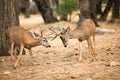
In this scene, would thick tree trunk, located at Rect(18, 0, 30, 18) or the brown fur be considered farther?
thick tree trunk, located at Rect(18, 0, 30, 18)

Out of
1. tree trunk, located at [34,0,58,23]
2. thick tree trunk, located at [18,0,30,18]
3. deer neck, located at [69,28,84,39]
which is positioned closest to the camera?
deer neck, located at [69,28,84,39]

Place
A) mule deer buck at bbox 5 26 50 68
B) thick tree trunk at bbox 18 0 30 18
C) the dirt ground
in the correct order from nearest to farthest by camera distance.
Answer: the dirt ground → mule deer buck at bbox 5 26 50 68 → thick tree trunk at bbox 18 0 30 18

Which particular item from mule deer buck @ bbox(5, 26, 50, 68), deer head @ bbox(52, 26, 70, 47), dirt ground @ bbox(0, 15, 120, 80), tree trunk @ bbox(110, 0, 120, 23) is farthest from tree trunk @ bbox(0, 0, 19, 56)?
tree trunk @ bbox(110, 0, 120, 23)

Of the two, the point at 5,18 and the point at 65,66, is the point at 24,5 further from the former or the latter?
the point at 65,66

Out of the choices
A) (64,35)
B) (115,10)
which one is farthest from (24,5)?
(64,35)

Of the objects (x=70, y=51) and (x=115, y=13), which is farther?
(x=115, y=13)

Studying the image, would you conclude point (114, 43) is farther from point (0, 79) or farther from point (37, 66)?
point (0, 79)

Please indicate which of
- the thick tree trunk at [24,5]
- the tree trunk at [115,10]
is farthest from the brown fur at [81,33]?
the thick tree trunk at [24,5]

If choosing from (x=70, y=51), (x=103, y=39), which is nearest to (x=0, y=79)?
(x=70, y=51)

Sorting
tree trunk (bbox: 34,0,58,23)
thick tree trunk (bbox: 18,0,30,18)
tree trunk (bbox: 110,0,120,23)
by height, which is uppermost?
tree trunk (bbox: 34,0,58,23)

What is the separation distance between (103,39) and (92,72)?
559 cm

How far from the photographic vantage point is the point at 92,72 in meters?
7.04

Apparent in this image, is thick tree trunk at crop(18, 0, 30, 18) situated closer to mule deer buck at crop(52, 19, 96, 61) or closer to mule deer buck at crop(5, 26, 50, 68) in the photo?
mule deer buck at crop(52, 19, 96, 61)

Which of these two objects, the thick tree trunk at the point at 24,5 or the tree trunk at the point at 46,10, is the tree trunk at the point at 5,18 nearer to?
the tree trunk at the point at 46,10
